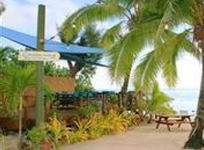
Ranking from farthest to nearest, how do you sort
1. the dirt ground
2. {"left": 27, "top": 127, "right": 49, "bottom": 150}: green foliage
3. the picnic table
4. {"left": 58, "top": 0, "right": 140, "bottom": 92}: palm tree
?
the picnic table
{"left": 58, "top": 0, "right": 140, "bottom": 92}: palm tree
the dirt ground
{"left": 27, "top": 127, "right": 49, "bottom": 150}: green foliage

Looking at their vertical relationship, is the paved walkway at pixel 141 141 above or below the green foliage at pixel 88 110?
below

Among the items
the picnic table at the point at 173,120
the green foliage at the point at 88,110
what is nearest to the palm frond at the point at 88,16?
the green foliage at the point at 88,110

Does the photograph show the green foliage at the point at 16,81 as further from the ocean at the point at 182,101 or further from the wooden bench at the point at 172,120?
the ocean at the point at 182,101

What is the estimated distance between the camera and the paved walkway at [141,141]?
1201 cm

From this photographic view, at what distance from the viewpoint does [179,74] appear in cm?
1806

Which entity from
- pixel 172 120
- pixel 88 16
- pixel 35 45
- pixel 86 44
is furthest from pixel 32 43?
pixel 86 44

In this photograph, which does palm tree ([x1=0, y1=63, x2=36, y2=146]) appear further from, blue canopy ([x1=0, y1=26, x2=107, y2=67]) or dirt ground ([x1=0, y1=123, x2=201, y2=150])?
blue canopy ([x1=0, y1=26, x2=107, y2=67])

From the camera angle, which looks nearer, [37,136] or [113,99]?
[37,136]

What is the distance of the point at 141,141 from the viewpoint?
43.6 feet

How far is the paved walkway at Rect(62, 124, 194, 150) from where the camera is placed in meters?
12.0

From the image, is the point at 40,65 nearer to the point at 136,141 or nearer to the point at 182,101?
the point at 136,141

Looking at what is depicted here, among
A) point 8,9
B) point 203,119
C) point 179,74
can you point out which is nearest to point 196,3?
point 203,119

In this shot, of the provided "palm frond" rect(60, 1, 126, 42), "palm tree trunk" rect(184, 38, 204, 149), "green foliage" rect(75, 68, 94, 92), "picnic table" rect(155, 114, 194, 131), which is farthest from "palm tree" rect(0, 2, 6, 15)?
"palm tree trunk" rect(184, 38, 204, 149)

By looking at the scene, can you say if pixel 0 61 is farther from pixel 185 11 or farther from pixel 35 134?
pixel 185 11
